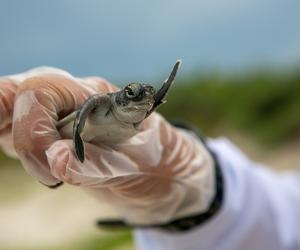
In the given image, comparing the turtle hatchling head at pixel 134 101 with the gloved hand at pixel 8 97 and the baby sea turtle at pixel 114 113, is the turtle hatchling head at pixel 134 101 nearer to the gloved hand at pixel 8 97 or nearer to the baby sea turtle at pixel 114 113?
the baby sea turtle at pixel 114 113

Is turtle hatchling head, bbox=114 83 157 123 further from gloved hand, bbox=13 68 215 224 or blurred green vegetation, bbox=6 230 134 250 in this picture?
blurred green vegetation, bbox=6 230 134 250

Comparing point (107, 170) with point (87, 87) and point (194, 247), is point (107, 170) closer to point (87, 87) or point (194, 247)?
point (87, 87)

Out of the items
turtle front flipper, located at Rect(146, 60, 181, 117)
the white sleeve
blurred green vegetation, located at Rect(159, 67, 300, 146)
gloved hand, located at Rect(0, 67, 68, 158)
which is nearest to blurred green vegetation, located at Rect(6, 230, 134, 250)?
blurred green vegetation, located at Rect(159, 67, 300, 146)

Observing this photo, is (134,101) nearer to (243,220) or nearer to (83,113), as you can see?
(83,113)

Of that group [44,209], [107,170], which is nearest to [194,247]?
[107,170]

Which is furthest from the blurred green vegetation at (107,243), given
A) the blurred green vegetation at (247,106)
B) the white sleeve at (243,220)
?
the white sleeve at (243,220)

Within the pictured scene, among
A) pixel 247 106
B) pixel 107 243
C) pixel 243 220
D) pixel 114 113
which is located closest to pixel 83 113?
pixel 114 113
